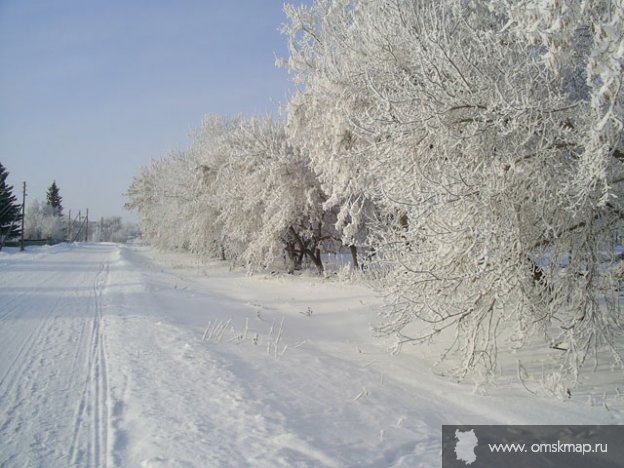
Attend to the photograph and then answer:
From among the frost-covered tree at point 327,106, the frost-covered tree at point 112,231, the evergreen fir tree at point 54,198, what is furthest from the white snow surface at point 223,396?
the frost-covered tree at point 112,231

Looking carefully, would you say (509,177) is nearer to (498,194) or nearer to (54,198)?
(498,194)

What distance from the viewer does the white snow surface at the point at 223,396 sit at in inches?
155

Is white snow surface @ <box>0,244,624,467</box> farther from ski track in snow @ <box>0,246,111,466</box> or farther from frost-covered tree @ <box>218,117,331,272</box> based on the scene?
frost-covered tree @ <box>218,117,331,272</box>

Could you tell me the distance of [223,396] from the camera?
5.16 meters

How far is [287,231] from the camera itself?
784 inches

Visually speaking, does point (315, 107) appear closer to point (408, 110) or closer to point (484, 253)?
point (408, 110)

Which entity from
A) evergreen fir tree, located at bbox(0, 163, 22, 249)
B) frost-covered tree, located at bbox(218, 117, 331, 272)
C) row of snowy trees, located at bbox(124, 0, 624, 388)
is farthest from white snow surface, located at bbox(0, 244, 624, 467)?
evergreen fir tree, located at bbox(0, 163, 22, 249)

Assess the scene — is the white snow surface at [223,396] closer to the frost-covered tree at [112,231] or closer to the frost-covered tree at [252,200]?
the frost-covered tree at [252,200]

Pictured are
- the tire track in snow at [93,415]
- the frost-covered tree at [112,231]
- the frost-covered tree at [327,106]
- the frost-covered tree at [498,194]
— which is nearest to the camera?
the tire track in snow at [93,415]

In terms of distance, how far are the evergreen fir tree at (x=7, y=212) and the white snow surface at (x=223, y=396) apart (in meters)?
38.8

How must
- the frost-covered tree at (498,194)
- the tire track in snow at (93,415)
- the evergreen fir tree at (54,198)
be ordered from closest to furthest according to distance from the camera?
the tire track in snow at (93,415)
the frost-covered tree at (498,194)
the evergreen fir tree at (54,198)

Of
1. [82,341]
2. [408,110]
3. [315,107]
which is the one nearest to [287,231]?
[315,107]

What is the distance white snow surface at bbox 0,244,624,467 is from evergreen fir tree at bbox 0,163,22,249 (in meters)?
38.8

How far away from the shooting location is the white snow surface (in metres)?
3.94
